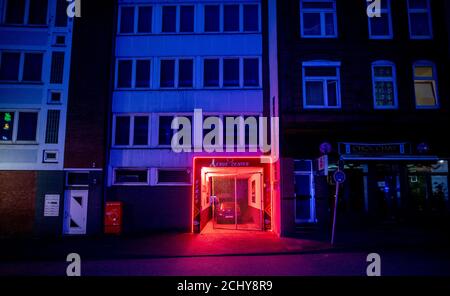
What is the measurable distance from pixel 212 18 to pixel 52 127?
978 cm

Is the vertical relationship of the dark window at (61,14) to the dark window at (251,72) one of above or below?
above

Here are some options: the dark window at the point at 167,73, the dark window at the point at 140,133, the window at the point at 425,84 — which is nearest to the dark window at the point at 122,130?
the dark window at the point at 140,133

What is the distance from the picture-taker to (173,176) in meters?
16.0

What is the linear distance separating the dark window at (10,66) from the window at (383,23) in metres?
17.3

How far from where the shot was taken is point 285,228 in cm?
1338

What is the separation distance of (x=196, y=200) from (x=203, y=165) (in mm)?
1705

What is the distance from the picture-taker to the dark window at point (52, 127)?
15.5 m

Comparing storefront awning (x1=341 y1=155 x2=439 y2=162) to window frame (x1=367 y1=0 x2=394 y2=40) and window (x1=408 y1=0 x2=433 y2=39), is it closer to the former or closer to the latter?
window frame (x1=367 y1=0 x2=394 y2=40)

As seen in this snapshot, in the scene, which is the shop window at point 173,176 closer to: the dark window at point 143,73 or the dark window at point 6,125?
the dark window at point 143,73

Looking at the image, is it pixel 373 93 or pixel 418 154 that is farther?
pixel 373 93

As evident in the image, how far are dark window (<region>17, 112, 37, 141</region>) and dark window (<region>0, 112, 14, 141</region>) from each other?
1.28 feet
